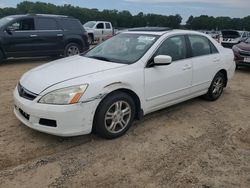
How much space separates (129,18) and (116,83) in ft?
149

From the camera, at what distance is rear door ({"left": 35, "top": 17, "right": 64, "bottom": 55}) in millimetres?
10820

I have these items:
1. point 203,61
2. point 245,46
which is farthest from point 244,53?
point 203,61

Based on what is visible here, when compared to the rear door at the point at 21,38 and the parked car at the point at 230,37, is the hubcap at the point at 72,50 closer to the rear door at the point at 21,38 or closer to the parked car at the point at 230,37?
the rear door at the point at 21,38

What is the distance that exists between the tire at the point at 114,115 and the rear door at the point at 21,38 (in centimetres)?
718

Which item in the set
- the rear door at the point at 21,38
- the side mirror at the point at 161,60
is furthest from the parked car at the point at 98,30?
the side mirror at the point at 161,60

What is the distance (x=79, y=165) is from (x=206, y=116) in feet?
9.05

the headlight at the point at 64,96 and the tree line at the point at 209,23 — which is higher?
the headlight at the point at 64,96

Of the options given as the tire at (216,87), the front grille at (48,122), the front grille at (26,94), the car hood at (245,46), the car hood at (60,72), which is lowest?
the tire at (216,87)

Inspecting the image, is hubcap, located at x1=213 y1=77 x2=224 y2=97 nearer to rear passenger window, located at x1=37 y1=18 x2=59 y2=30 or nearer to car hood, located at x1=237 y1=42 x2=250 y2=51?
car hood, located at x1=237 y1=42 x2=250 y2=51

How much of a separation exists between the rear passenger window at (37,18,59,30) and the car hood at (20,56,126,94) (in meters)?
6.57

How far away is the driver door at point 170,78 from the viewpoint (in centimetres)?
462

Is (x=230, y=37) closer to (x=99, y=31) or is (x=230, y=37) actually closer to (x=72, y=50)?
(x=99, y=31)

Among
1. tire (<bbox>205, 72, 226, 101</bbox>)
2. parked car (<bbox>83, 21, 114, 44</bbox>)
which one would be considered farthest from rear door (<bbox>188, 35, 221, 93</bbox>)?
parked car (<bbox>83, 21, 114, 44</bbox>)

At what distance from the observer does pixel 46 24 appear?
36.1ft
